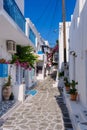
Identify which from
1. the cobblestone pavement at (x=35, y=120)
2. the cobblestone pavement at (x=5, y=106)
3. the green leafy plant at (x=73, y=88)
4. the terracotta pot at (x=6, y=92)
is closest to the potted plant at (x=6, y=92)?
the terracotta pot at (x=6, y=92)

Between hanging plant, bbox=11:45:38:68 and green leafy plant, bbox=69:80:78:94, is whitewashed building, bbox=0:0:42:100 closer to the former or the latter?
hanging plant, bbox=11:45:38:68

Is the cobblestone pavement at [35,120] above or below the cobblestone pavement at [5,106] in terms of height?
below

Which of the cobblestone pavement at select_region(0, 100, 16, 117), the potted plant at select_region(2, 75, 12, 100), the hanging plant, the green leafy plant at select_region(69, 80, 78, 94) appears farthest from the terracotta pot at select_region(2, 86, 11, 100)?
the hanging plant

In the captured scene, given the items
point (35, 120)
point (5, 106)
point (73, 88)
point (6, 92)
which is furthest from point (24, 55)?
point (35, 120)

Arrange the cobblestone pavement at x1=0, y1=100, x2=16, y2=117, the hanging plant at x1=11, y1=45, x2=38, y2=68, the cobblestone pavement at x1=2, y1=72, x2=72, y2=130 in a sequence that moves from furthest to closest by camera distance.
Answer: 1. the hanging plant at x1=11, y1=45, x2=38, y2=68
2. the cobblestone pavement at x1=0, y1=100, x2=16, y2=117
3. the cobblestone pavement at x1=2, y1=72, x2=72, y2=130

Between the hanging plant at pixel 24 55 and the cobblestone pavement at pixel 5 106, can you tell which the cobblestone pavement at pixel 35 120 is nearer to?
the cobblestone pavement at pixel 5 106

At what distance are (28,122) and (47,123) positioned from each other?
81 cm

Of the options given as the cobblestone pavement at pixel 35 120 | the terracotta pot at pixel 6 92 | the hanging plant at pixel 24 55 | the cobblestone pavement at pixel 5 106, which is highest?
the hanging plant at pixel 24 55

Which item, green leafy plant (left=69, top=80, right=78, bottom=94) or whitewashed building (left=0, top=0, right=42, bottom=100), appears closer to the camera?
whitewashed building (left=0, top=0, right=42, bottom=100)

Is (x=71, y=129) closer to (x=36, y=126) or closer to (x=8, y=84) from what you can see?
(x=36, y=126)

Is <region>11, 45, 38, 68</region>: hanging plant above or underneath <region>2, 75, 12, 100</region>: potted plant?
above

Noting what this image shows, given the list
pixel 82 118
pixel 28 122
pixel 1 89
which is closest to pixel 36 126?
pixel 28 122

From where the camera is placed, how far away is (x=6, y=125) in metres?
7.86

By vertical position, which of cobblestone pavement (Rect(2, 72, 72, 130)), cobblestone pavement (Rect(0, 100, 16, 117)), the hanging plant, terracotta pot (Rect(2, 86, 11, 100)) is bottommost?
cobblestone pavement (Rect(2, 72, 72, 130))
